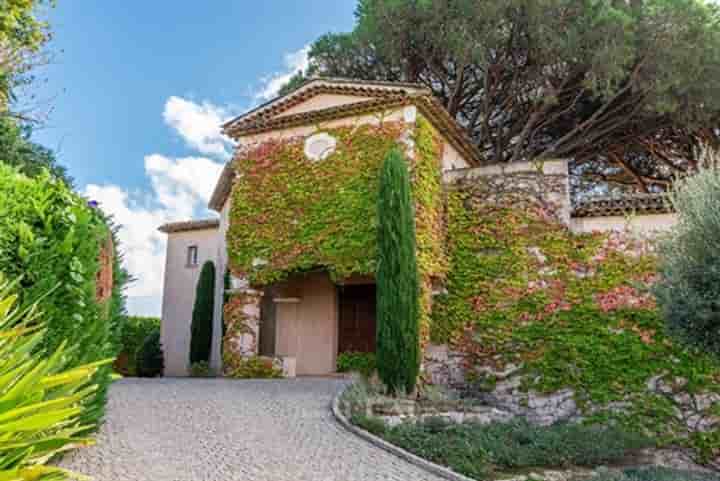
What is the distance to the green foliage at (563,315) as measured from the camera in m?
11.6

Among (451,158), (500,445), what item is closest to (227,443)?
(500,445)

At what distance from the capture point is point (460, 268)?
13.7 m

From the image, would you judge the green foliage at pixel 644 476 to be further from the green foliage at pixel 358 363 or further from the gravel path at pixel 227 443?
the green foliage at pixel 358 363

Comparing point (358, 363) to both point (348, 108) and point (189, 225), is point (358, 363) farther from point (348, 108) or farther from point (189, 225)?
point (189, 225)

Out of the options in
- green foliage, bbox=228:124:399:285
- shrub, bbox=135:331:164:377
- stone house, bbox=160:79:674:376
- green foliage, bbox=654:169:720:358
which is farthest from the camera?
shrub, bbox=135:331:164:377

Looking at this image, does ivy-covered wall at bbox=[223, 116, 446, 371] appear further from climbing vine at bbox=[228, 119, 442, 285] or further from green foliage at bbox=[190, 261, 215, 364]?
green foliage at bbox=[190, 261, 215, 364]

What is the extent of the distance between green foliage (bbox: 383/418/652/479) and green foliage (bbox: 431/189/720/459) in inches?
100

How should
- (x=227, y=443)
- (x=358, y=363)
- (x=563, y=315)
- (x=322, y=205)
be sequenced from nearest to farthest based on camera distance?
(x=227, y=443) < (x=563, y=315) < (x=358, y=363) < (x=322, y=205)

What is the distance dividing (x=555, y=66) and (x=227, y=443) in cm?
1592

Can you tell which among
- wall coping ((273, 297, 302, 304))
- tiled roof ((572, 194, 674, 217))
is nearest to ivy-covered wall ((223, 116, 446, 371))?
wall coping ((273, 297, 302, 304))

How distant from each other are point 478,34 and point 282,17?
7.19 meters

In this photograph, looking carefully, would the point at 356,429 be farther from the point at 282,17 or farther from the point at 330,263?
the point at 282,17

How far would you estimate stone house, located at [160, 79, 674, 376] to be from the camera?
1324 cm

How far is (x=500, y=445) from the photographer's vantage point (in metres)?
7.78
